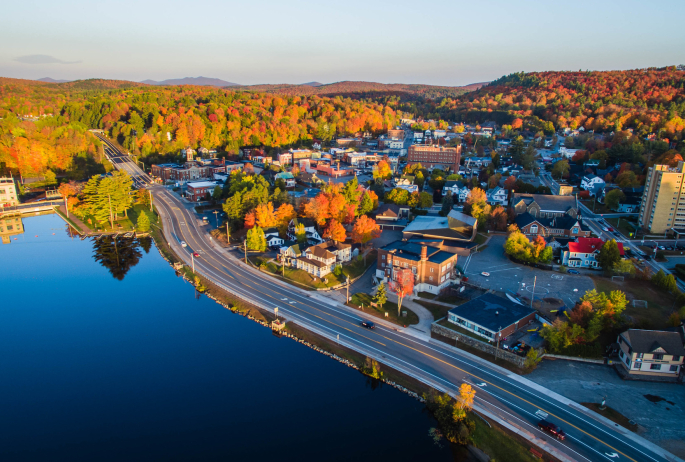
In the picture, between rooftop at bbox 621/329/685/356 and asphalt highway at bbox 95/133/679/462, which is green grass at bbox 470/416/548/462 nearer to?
asphalt highway at bbox 95/133/679/462

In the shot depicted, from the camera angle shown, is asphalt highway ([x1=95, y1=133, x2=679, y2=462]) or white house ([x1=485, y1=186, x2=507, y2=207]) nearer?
asphalt highway ([x1=95, y1=133, x2=679, y2=462])

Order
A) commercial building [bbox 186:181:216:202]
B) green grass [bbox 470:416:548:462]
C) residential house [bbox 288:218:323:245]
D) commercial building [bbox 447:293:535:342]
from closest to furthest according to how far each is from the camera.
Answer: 1. green grass [bbox 470:416:548:462]
2. commercial building [bbox 447:293:535:342]
3. residential house [bbox 288:218:323:245]
4. commercial building [bbox 186:181:216:202]

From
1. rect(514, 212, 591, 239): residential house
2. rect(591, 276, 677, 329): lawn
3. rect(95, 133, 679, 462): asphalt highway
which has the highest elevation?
rect(514, 212, 591, 239): residential house

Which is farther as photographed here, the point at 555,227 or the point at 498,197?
the point at 498,197

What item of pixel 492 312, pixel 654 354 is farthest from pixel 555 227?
pixel 654 354

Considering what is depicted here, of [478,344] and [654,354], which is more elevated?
[654,354]

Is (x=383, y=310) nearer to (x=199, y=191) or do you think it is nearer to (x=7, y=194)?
(x=199, y=191)

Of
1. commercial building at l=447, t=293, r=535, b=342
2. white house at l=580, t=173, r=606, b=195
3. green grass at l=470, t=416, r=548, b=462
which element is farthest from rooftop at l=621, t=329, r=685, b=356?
white house at l=580, t=173, r=606, b=195
